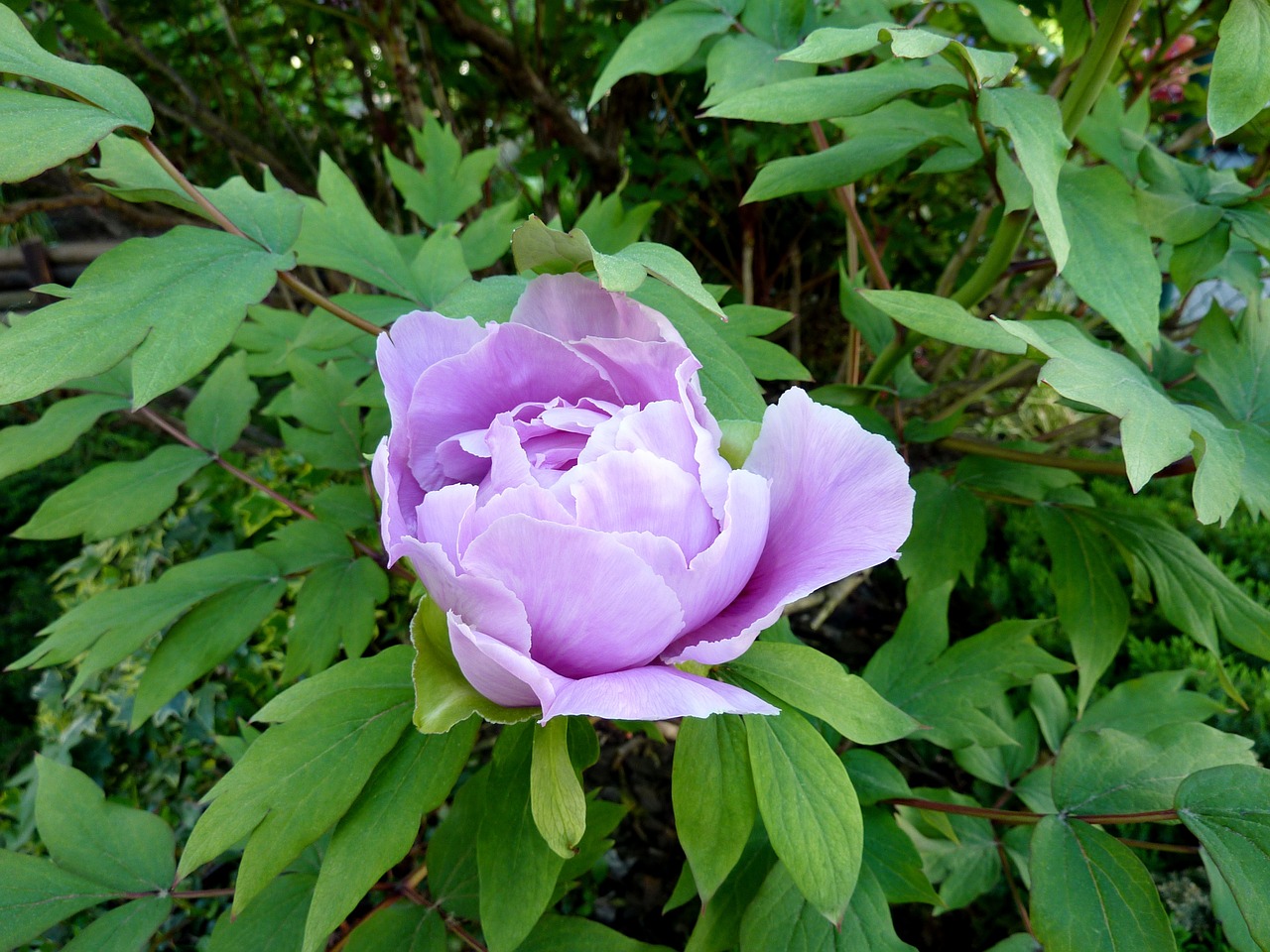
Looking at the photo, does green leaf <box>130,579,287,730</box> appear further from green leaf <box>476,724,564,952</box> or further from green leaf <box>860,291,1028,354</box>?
green leaf <box>860,291,1028,354</box>

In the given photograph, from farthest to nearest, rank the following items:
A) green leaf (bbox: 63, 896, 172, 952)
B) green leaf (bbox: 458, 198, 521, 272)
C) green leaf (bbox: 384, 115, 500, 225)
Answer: green leaf (bbox: 384, 115, 500, 225) → green leaf (bbox: 458, 198, 521, 272) → green leaf (bbox: 63, 896, 172, 952)

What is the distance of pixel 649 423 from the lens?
0.46m

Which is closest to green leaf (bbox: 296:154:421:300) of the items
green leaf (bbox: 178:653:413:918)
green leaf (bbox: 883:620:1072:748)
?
green leaf (bbox: 178:653:413:918)

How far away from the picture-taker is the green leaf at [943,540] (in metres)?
0.97

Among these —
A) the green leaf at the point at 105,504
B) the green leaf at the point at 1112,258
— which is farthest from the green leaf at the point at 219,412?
the green leaf at the point at 1112,258

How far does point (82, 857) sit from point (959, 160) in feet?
3.81

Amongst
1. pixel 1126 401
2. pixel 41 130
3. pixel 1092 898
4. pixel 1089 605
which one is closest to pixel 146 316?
pixel 41 130

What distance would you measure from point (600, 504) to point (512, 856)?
30 cm

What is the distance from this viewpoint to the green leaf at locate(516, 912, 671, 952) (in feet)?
2.49

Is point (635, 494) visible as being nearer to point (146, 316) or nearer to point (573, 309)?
point (573, 309)

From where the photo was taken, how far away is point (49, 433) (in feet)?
2.93

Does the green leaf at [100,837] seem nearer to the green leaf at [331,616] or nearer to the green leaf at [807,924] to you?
the green leaf at [331,616]

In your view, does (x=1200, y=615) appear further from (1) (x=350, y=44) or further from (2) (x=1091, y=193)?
(1) (x=350, y=44)

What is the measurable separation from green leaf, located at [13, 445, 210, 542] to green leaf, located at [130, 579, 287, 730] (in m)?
0.14
